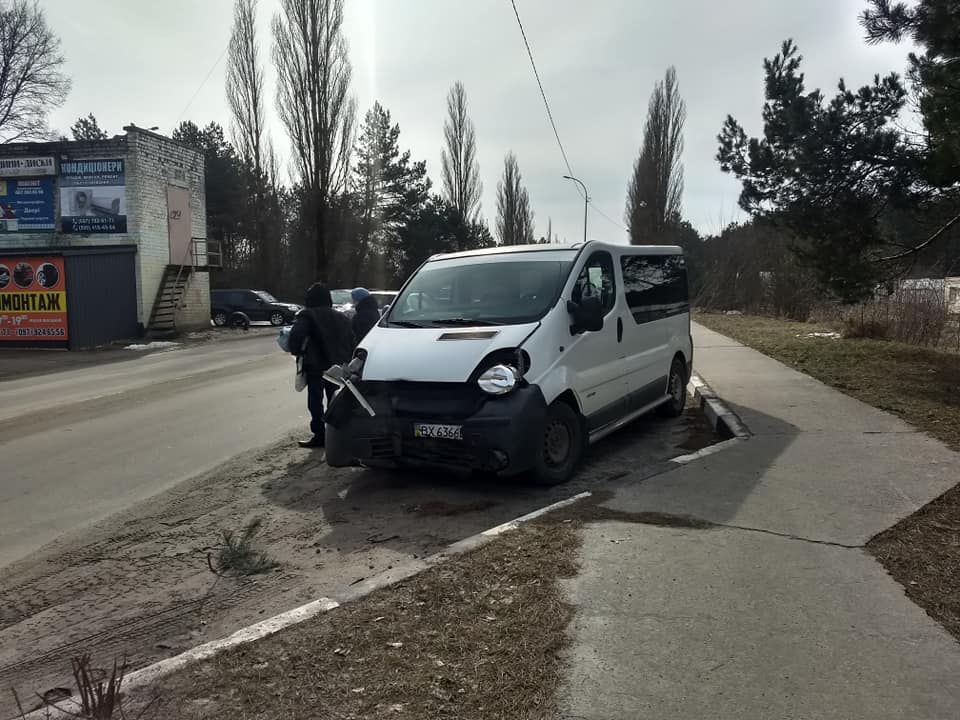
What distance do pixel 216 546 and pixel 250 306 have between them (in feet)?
101

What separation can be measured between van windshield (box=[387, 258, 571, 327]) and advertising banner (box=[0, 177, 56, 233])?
2328 centimetres

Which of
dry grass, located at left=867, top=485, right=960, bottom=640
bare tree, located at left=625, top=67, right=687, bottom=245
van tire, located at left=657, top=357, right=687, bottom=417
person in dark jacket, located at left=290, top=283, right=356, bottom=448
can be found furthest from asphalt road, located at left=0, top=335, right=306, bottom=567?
bare tree, located at left=625, top=67, right=687, bottom=245

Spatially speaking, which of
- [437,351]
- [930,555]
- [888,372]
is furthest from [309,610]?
[888,372]

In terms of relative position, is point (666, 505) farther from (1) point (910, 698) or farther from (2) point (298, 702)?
(2) point (298, 702)

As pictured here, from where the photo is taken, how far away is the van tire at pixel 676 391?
28.7ft

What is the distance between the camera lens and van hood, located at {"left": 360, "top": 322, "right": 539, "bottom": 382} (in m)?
5.44

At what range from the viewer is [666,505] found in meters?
5.02

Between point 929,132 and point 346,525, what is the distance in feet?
32.9

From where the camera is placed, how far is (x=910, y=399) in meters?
8.83

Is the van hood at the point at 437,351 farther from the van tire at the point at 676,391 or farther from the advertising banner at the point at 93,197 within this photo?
the advertising banner at the point at 93,197

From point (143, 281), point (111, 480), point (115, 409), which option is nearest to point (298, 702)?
point (111, 480)

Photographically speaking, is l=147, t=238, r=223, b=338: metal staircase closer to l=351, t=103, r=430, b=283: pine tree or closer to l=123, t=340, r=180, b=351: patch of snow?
l=123, t=340, r=180, b=351: patch of snow

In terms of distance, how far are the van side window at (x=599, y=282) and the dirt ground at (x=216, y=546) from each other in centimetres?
154

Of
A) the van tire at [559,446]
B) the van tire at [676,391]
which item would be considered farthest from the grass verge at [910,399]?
the van tire at [559,446]
